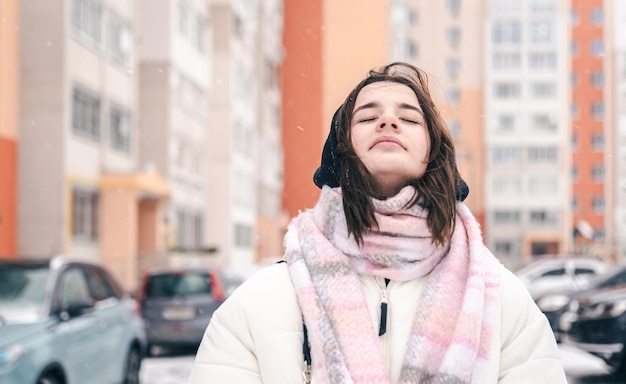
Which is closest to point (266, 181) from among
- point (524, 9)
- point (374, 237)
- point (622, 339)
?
point (524, 9)

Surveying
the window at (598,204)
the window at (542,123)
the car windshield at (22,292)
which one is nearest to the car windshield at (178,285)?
the car windshield at (22,292)

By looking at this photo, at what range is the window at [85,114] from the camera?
26.8 metres

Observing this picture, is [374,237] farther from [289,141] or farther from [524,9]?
[524,9]

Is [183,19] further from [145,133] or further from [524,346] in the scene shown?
[524,346]

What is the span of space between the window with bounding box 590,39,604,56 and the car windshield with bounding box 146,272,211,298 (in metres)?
78.2

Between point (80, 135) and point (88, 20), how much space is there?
350 centimetres

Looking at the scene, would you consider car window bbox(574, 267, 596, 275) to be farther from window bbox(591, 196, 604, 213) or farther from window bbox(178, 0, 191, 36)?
window bbox(591, 196, 604, 213)

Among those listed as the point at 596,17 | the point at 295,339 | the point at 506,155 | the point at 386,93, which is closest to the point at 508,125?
the point at 506,155

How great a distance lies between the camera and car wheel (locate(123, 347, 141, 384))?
10008 mm

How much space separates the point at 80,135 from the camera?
2712cm

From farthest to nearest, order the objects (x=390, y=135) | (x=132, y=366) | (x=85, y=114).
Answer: (x=85, y=114)
(x=132, y=366)
(x=390, y=135)

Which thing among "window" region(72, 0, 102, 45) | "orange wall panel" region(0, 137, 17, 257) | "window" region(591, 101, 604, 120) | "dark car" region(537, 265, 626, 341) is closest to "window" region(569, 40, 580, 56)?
"window" region(591, 101, 604, 120)

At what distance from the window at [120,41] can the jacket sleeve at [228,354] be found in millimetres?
28467

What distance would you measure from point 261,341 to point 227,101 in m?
43.8
